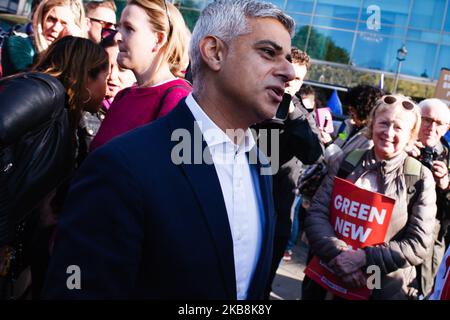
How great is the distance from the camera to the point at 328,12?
24422 millimetres

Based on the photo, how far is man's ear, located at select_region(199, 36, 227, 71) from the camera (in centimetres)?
163

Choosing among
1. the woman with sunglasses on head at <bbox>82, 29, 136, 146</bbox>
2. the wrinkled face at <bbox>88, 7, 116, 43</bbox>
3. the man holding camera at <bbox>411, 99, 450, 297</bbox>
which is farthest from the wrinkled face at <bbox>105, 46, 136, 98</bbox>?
the man holding camera at <bbox>411, 99, 450, 297</bbox>

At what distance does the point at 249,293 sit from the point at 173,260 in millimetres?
356

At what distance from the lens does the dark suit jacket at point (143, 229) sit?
4.11 ft

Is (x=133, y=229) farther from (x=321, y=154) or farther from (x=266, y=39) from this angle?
(x=321, y=154)

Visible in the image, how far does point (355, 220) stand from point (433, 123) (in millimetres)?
1474

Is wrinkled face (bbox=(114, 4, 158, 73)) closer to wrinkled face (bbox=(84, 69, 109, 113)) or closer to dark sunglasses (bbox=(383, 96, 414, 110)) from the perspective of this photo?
wrinkled face (bbox=(84, 69, 109, 113))

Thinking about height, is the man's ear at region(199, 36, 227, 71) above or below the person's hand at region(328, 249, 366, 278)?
above

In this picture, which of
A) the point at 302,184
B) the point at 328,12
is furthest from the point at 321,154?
the point at 328,12

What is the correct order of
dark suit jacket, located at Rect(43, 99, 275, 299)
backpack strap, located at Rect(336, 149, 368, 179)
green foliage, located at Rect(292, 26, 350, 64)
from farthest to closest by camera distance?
1. green foliage, located at Rect(292, 26, 350, 64)
2. backpack strap, located at Rect(336, 149, 368, 179)
3. dark suit jacket, located at Rect(43, 99, 275, 299)

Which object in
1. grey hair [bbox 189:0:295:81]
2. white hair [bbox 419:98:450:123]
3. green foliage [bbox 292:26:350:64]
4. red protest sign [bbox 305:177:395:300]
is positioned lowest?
red protest sign [bbox 305:177:395:300]

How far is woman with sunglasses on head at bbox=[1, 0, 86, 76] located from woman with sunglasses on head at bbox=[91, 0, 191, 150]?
137 cm

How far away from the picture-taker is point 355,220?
2852 mm
